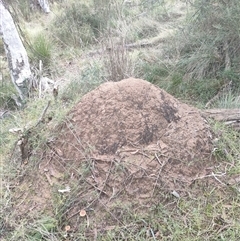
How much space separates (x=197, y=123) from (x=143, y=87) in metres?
0.49

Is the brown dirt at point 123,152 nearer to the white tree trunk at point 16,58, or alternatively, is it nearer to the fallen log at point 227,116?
the fallen log at point 227,116

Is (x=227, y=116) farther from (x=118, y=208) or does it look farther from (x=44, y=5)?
(x=44, y=5)

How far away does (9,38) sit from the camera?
4980mm

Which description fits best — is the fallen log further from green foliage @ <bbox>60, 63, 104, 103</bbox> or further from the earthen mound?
green foliage @ <bbox>60, 63, 104, 103</bbox>

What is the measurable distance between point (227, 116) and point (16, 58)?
3.22 m

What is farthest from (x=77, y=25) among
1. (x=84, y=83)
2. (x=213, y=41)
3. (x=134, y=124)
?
(x=134, y=124)

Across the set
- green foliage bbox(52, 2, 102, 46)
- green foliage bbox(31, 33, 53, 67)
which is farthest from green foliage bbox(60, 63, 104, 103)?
green foliage bbox(52, 2, 102, 46)

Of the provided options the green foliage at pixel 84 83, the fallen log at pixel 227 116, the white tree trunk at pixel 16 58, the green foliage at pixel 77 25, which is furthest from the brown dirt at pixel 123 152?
the green foliage at pixel 77 25

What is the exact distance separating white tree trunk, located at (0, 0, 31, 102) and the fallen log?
2.82 meters

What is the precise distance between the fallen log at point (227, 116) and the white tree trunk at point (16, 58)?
282 centimetres

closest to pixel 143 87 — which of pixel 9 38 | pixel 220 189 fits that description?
pixel 220 189

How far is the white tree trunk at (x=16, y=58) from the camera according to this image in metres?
4.96

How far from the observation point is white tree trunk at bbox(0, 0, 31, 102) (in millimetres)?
4957

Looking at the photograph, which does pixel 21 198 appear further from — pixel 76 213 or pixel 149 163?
pixel 149 163
